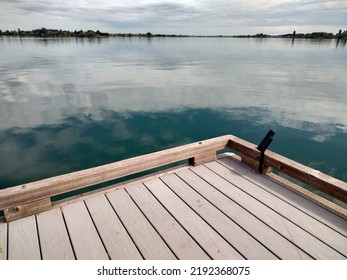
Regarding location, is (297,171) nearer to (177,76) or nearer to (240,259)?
(240,259)

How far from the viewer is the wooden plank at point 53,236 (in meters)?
2.52

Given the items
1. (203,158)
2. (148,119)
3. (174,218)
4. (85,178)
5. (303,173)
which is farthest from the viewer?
(148,119)

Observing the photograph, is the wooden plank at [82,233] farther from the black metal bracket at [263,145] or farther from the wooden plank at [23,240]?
the black metal bracket at [263,145]

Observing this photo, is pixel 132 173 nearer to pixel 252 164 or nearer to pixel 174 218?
pixel 174 218

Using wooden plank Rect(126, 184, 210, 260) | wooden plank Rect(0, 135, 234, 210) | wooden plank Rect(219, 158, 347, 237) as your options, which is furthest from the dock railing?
wooden plank Rect(126, 184, 210, 260)

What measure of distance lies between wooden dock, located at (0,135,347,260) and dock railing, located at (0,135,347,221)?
1 centimetres

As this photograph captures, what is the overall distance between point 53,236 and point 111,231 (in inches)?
25.4

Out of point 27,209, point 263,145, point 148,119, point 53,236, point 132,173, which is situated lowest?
point 148,119

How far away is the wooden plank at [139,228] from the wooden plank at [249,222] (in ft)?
3.18

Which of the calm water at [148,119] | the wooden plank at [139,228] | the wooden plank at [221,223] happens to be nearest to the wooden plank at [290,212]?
the wooden plank at [221,223]

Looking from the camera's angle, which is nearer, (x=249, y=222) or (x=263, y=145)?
(x=249, y=222)

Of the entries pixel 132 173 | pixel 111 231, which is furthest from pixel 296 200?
pixel 111 231

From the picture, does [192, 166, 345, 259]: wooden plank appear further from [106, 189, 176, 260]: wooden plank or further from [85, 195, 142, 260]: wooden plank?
[85, 195, 142, 260]: wooden plank

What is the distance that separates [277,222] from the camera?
2.99 meters
